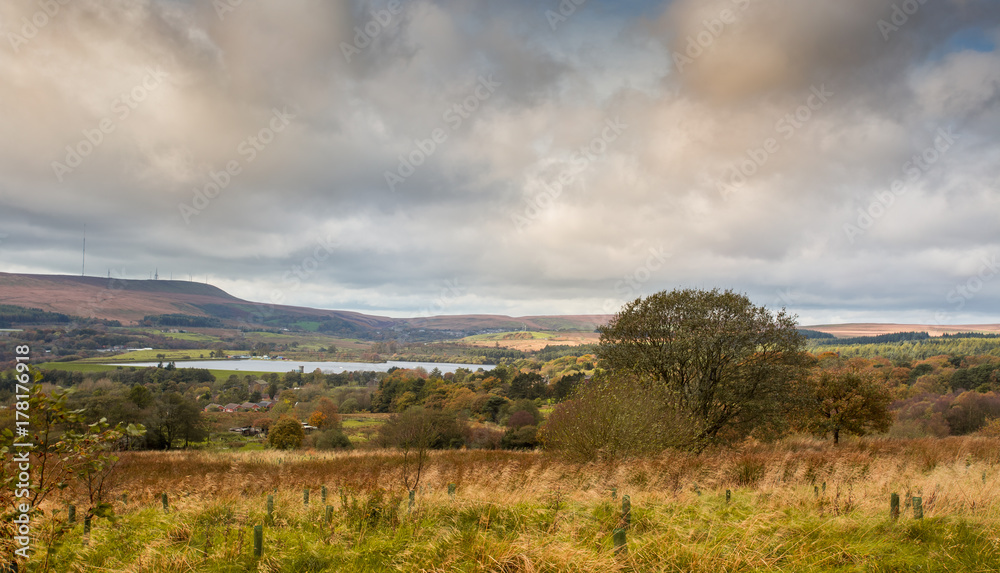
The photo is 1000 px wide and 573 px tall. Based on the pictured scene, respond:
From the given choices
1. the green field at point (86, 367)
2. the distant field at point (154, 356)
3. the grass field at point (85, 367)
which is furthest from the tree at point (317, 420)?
the distant field at point (154, 356)

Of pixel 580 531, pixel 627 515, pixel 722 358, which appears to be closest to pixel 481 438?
pixel 722 358

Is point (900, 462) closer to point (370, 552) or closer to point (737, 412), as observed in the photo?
point (737, 412)

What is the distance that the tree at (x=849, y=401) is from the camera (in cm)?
2858

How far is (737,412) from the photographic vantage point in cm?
2342

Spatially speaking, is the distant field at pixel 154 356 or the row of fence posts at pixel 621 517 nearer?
the row of fence posts at pixel 621 517

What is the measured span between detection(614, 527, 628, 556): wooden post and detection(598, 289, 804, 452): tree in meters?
18.1

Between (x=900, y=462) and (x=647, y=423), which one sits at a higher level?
(x=647, y=423)

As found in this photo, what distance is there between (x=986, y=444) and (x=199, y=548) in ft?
92.0

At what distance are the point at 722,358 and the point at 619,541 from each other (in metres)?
21.2

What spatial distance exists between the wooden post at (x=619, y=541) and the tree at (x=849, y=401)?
92.6 ft

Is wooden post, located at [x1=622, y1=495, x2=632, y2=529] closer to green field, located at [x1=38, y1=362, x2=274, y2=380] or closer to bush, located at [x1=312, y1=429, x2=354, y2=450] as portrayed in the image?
bush, located at [x1=312, y1=429, x2=354, y2=450]

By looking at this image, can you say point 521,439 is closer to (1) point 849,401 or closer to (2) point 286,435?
(2) point 286,435

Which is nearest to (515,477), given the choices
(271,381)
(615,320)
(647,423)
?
(647,423)

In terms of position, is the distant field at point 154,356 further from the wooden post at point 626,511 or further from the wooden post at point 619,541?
the wooden post at point 619,541
